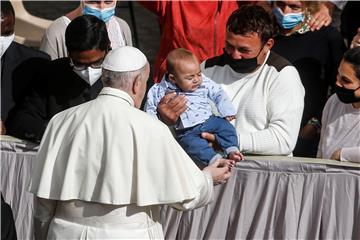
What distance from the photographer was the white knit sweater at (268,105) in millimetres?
6539

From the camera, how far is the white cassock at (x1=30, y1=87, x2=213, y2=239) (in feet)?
17.1

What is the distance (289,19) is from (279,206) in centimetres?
169

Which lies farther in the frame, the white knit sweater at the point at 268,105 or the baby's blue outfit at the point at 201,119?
the white knit sweater at the point at 268,105

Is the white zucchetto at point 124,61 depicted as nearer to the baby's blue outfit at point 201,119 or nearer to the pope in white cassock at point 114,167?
the pope in white cassock at point 114,167

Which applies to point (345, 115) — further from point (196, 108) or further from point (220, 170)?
point (220, 170)

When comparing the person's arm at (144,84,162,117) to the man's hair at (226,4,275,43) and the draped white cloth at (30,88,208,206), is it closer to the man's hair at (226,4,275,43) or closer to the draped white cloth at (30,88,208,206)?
the man's hair at (226,4,275,43)

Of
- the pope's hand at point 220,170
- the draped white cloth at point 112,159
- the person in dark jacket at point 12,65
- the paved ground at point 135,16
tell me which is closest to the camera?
the draped white cloth at point 112,159

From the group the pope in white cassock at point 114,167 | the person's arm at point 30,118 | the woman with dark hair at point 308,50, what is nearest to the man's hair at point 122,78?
the pope in white cassock at point 114,167

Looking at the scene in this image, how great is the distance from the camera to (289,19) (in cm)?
755

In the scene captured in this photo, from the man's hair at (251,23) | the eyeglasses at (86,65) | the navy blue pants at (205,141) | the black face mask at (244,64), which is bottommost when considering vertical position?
the navy blue pants at (205,141)

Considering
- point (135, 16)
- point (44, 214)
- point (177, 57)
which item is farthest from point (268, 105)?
point (135, 16)

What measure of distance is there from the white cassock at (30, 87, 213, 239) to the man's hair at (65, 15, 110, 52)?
133 centimetres

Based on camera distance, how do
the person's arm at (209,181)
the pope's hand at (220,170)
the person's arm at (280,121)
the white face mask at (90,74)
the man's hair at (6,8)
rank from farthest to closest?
the man's hair at (6,8) → the white face mask at (90,74) → the person's arm at (280,121) → the pope's hand at (220,170) → the person's arm at (209,181)

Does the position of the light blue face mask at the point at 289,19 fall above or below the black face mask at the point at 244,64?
above
